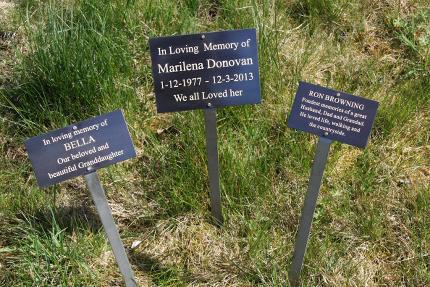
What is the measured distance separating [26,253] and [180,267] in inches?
33.9

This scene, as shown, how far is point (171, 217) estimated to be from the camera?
2.12m

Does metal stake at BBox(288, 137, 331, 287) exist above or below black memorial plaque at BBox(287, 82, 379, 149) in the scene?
below

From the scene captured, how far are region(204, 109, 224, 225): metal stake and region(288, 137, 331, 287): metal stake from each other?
1.82ft

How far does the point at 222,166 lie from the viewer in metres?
2.17

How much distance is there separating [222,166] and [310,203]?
0.74 meters

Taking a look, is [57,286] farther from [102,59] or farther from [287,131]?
[287,131]

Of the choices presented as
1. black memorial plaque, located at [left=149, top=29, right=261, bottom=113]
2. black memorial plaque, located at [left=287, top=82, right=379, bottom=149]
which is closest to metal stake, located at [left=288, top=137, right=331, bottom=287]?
black memorial plaque, located at [left=287, top=82, right=379, bottom=149]

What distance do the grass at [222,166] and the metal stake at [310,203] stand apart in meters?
0.12

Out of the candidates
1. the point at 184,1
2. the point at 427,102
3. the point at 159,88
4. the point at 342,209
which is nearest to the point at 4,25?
the point at 184,1

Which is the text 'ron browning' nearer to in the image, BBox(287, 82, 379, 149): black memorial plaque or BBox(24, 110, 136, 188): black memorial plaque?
BBox(287, 82, 379, 149): black memorial plaque

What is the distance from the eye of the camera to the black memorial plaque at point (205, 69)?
5.35ft

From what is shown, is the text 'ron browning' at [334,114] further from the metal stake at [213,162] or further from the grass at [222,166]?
the grass at [222,166]

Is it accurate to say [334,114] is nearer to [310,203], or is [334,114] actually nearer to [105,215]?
[310,203]

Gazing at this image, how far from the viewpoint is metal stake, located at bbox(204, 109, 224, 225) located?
5.87 feet
